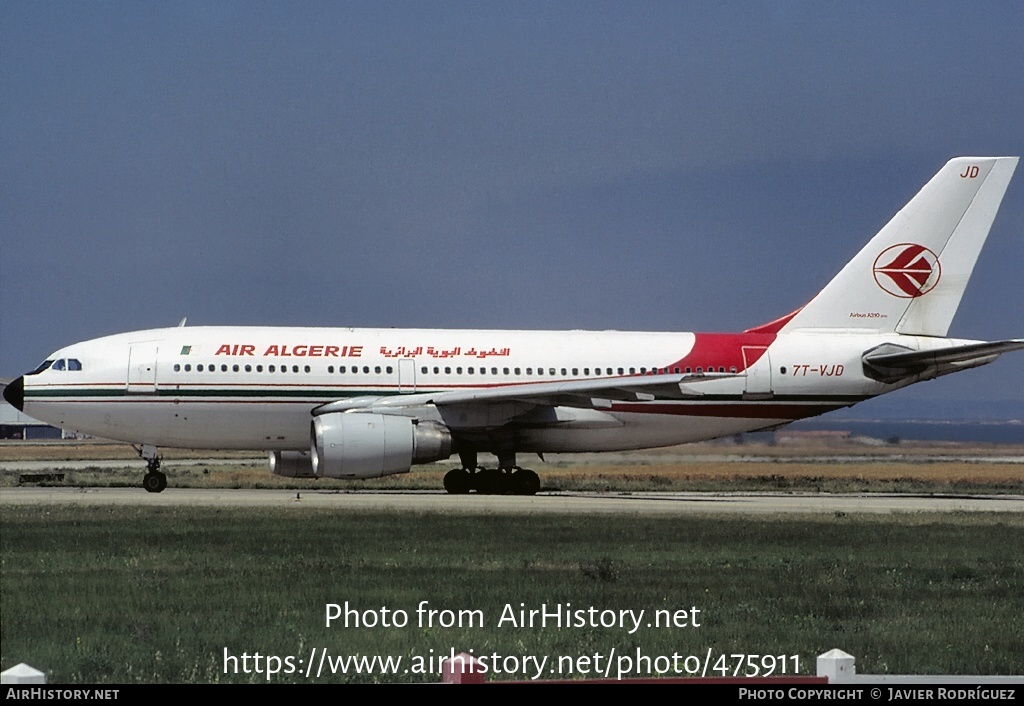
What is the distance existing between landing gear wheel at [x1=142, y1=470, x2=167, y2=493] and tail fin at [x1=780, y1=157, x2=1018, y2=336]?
16.1 metres

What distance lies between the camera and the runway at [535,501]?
2509cm

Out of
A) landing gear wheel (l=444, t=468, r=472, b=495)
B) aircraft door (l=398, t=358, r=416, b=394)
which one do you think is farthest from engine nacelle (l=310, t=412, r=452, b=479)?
landing gear wheel (l=444, t=468, r=472, b=495)

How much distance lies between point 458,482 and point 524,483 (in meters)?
1.59

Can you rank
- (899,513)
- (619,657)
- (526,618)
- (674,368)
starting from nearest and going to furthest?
1. (619,657)
2. (526,618)
3. (899,513)
4. (674,368)

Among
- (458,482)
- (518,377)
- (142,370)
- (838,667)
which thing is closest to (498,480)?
(458,482)

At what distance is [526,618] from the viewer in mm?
12695

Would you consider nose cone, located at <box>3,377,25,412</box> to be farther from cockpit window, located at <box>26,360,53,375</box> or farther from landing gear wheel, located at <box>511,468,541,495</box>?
landing gear wheel, located at <box>511,468,541,495</box>

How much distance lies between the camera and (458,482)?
31859mm

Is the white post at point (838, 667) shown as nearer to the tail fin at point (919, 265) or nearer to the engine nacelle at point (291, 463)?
the engine nacelle at point (291, 463)

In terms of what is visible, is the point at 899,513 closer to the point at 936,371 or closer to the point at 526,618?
the point at 936,371

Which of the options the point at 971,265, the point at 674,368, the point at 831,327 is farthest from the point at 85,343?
the point at 971,265

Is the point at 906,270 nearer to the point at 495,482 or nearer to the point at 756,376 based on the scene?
the point at 756,376

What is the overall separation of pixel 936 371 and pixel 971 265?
12.2 ft

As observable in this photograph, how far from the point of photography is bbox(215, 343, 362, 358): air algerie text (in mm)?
30281
